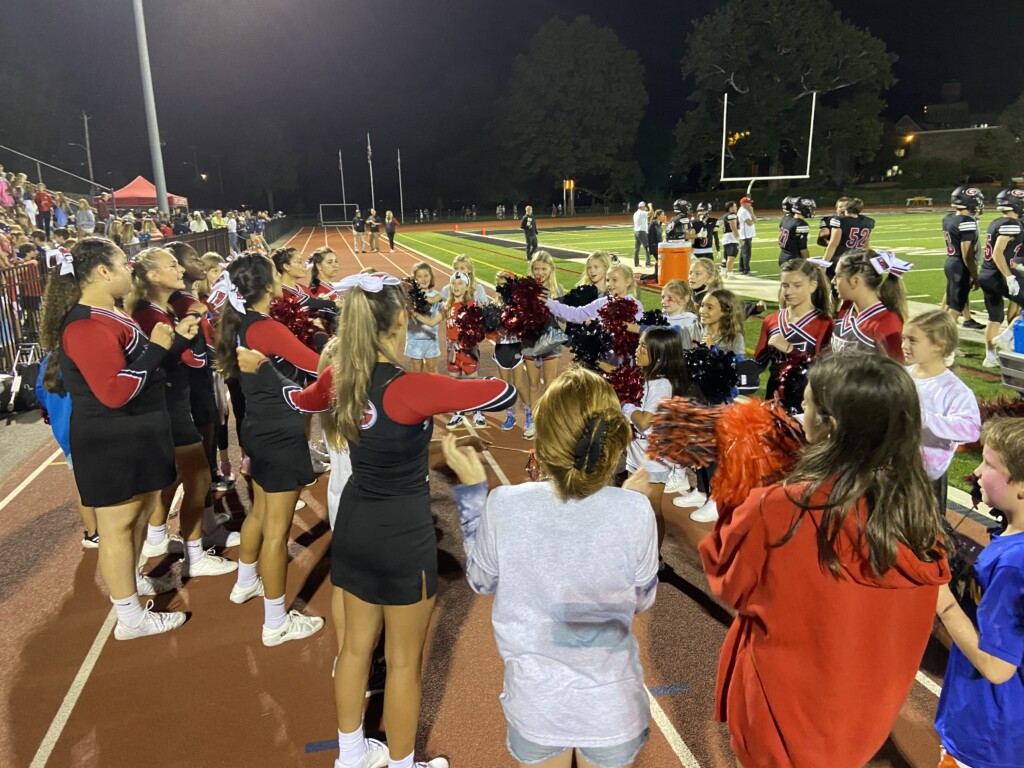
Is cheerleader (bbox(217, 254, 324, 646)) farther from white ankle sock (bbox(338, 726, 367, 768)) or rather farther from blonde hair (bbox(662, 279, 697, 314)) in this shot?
blonde hair (bbox(662, 279, 697, 314))

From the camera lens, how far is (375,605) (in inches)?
94.7

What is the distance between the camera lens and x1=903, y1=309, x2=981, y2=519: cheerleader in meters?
3.20

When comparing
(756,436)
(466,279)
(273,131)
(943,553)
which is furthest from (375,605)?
(273,131)

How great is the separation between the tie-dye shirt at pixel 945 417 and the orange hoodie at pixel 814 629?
1.91 m

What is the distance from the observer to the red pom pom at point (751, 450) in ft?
5.71

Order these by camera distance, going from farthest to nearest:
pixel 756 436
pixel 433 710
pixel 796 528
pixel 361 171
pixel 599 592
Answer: pixel 361 171
pixel 433 710
pixel 756 436
pixel 599 592
pixel 796 528

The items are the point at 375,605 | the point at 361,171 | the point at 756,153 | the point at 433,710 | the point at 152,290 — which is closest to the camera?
the point at 375,605

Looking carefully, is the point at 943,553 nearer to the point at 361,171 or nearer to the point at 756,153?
the point at 756,153

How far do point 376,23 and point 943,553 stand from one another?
106 metres

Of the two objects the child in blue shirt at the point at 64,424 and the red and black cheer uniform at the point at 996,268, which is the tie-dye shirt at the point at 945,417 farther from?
the red and black cheer uniform at the point at 996,268

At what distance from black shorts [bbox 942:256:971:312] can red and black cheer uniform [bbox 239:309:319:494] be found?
30.6 feet

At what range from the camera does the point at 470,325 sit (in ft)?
19.6

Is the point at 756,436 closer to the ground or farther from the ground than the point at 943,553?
farther from the ground

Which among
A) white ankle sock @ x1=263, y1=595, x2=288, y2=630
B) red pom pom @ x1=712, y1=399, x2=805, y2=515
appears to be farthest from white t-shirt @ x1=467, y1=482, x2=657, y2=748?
white ankle sock @ x1=263, y1=595, x2=288, y2=630
